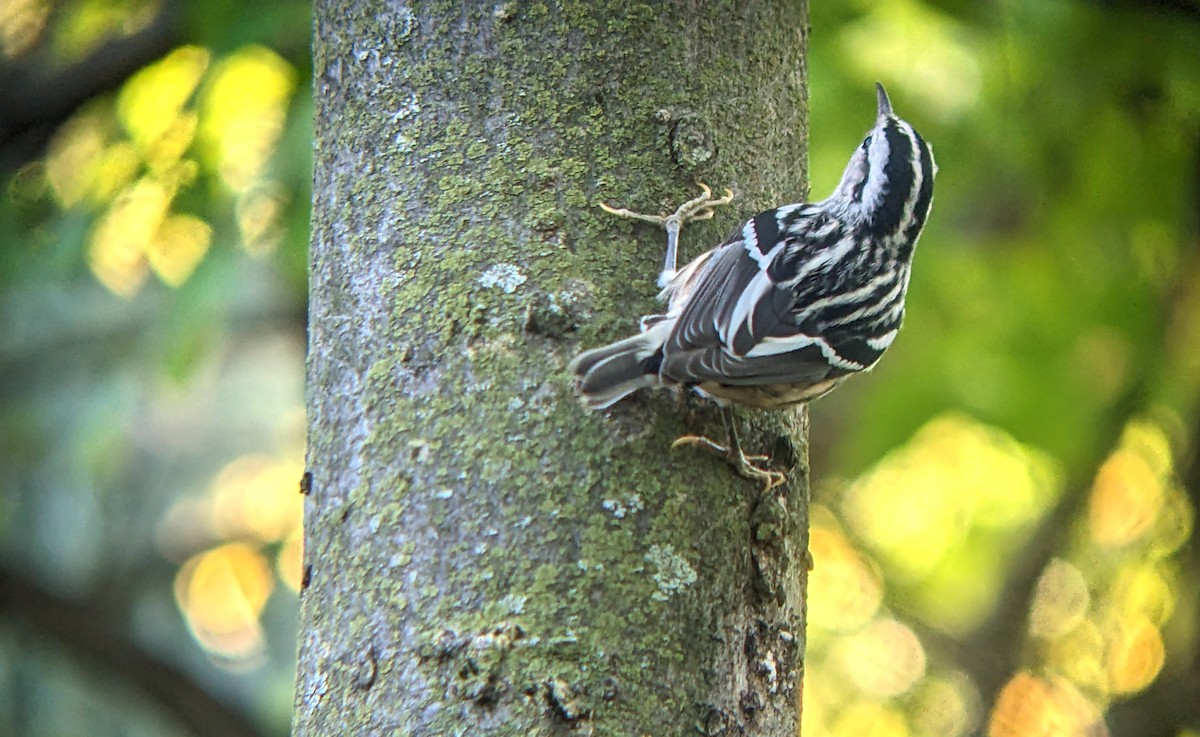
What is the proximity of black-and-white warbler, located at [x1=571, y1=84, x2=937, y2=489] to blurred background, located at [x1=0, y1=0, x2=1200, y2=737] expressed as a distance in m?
0.42

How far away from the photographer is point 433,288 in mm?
2441

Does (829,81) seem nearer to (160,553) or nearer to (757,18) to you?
(757,18)

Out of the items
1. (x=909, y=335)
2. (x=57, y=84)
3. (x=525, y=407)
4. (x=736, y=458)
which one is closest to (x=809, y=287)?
(x=736, y=458)

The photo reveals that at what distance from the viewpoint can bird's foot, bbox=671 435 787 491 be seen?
7.88 ft

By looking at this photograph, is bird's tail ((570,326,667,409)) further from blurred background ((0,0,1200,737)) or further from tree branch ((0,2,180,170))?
tree branch ((0,2,180,170))

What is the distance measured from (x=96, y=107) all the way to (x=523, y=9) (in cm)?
241

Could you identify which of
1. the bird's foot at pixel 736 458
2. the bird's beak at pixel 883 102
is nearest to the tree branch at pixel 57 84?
the bird's beak at pixel 883 102

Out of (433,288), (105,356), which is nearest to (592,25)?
(433,288)

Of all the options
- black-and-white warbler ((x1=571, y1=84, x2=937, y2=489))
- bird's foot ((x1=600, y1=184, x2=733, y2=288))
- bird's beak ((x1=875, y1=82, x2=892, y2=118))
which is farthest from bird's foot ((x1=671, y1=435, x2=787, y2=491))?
bird's beak ((x1=875, y1=82, x2=892, y2=118))

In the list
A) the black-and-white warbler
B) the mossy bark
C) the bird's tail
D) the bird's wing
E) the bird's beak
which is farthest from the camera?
the bird's beak

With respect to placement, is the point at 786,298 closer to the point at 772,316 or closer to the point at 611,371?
the point at 772,316

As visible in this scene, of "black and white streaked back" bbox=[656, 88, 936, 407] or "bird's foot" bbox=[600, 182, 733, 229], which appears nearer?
"bird's foot" bbox=[600, 182, 733, 229]

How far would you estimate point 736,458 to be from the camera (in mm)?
2424

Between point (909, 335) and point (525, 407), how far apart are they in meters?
2.02
